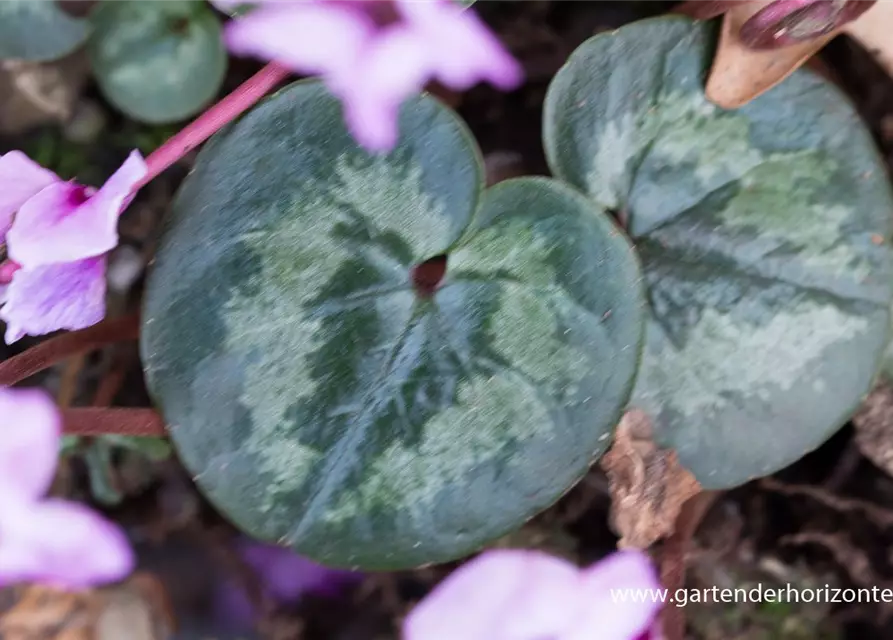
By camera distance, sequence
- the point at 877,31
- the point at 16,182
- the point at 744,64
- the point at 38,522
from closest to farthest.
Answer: the point at 38,522 → the point at 16,182 → the point at 744,64 → the point at 877,31

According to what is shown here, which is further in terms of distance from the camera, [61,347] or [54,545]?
[61,347]

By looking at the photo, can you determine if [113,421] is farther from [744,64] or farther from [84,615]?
[744,64]

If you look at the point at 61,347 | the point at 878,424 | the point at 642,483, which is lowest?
the point at 878,424

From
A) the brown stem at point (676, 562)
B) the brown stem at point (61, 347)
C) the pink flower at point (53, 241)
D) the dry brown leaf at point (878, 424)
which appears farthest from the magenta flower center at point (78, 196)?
the dry brown leaf at point (878, 424)

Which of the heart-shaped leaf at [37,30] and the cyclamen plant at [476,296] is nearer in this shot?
the cyclamen plant at [476,296]

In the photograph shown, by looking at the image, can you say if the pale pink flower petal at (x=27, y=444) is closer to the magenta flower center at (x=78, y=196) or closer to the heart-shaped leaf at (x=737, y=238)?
the magenta flower center at (x=78, y=196)

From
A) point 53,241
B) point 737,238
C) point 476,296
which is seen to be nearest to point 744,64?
point 737,238

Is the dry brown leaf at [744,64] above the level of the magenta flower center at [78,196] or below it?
below
